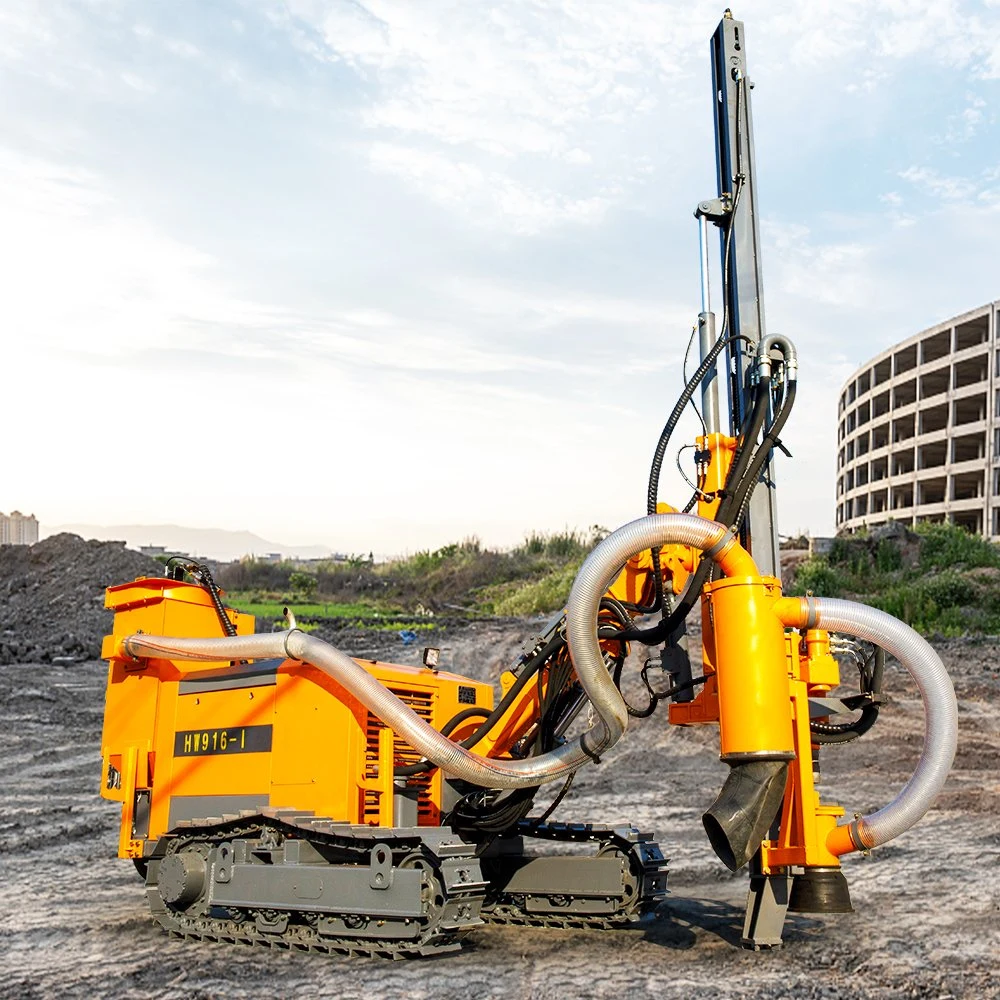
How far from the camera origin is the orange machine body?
22.4 ft

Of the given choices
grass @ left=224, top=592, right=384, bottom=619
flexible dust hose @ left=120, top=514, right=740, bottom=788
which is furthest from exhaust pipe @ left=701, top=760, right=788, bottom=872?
grass @ left=224, top=592, right=384, bottom=619

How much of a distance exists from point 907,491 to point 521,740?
2059 inches

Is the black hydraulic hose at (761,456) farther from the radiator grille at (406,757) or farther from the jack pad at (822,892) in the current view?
the radiator grille at (406,757)

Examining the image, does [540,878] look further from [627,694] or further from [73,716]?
[73,716]

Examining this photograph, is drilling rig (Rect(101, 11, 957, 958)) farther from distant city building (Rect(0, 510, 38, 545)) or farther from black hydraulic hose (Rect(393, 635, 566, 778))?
distant city building (Rect(0, 510, 38, 545))

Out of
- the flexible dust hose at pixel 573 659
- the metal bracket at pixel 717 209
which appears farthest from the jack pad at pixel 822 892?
the metal bracket at pixel 717 209

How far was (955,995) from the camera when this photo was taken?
5441mm

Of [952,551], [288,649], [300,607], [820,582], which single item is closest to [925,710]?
[288,649]

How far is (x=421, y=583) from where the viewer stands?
137 feet

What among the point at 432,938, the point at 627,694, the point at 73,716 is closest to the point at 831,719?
the point at 432,938

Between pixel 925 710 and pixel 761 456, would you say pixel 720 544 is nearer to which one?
pixel 761 456

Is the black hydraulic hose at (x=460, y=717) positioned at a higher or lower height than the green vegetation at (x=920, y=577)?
lower

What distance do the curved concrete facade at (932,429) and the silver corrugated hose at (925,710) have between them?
43.7m

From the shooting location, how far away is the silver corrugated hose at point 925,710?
577 cm
